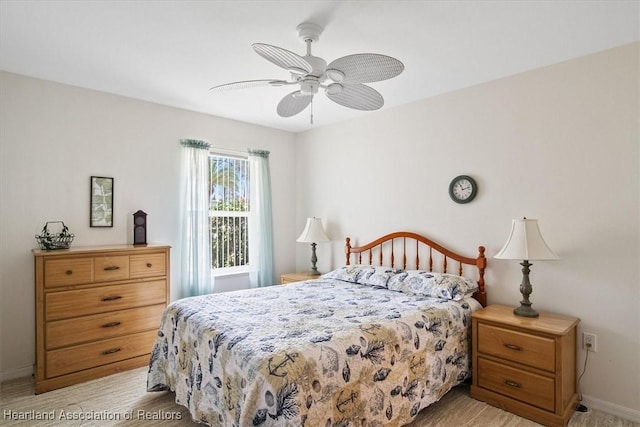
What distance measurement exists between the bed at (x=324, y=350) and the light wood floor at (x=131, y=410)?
0.13m

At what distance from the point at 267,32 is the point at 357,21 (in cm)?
57

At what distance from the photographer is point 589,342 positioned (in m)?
2.52

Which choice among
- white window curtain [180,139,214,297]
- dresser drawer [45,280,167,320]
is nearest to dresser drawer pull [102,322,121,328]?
dresser drawer [45,280,167,320]

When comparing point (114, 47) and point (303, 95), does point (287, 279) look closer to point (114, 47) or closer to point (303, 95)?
point (303, 95)

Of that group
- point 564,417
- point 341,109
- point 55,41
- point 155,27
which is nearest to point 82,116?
point 55,41

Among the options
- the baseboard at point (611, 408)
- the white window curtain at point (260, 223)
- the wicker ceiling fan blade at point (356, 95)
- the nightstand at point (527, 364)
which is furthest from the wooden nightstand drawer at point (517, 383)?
the white window curtain at point (260, 223)

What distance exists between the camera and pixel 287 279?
4246 mm

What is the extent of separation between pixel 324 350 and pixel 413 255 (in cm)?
199

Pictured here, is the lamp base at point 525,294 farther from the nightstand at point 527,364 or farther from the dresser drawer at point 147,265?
the dresser drawer at point 147,265

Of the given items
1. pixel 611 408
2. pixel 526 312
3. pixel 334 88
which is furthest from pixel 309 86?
pixel 611 408

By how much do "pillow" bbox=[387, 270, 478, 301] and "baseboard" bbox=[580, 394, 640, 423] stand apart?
39.9 inches

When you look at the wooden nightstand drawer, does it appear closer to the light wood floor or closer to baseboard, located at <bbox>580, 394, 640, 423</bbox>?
the light wood floor

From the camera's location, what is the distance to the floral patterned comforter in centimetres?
168

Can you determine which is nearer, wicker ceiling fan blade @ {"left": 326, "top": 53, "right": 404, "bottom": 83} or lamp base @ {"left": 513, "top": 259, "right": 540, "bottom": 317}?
wicker ceiling fan blade @ {"left": 326, "top": 53, "right": 404, "bottom": 83}
